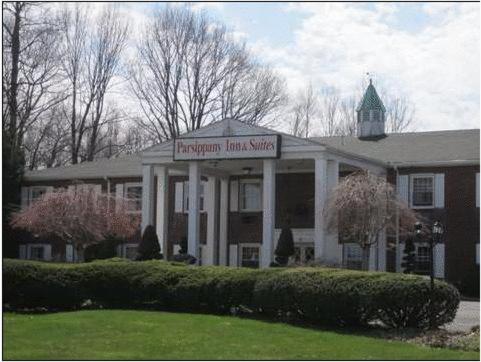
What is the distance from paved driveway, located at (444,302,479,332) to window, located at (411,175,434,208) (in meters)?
7.85

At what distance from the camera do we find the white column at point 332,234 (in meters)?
30.6

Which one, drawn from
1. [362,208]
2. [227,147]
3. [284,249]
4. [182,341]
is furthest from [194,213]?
[182,341]

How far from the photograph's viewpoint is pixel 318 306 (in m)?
17.5

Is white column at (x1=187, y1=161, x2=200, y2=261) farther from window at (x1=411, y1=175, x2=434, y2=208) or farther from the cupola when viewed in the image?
the cupola

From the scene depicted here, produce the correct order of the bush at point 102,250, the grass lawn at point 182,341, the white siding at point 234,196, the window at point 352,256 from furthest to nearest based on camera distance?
the bush at point 102,250, the white siding at point 234,196, the window at point 352,256, the grass lawn at point 182,341

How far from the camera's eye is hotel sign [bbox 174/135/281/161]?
30.6 metres

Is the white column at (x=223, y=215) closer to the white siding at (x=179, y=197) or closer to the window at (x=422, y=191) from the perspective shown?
the white siding at (x=179, y=197)

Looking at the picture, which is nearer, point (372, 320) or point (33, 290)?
point (372, 320)

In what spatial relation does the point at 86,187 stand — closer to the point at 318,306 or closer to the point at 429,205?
the point at 429,205

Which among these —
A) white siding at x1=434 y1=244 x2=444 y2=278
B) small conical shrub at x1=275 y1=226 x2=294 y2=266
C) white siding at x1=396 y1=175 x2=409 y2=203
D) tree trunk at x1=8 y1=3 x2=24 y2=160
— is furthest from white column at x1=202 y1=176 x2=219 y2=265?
tree trunk at x1=8 y1=3 x2=24 y2=160

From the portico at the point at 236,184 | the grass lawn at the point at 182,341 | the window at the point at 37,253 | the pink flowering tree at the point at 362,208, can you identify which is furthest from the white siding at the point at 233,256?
the grass lawn at the point at 182,341

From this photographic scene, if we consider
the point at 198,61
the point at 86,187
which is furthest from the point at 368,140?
the point at 198,61

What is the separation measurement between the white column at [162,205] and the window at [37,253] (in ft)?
27.9

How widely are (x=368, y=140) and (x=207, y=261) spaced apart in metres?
9.92
